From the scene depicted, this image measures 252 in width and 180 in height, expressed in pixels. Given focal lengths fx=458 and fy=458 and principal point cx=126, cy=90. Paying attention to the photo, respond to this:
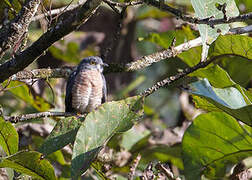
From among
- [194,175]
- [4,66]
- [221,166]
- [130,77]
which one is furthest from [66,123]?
[130,77]

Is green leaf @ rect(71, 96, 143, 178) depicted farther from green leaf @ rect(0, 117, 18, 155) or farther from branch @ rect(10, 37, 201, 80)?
branch @ rect(10, 37, 201, 80)

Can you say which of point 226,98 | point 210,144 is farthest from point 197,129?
point 226,98

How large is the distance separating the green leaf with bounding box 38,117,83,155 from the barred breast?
236 centimetres

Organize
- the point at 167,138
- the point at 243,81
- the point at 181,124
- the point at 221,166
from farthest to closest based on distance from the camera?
the point at 181,124 → the point at 167,138 → the point at 243,81 → the point at 221,166

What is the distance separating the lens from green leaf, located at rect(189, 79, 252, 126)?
5.18 feet

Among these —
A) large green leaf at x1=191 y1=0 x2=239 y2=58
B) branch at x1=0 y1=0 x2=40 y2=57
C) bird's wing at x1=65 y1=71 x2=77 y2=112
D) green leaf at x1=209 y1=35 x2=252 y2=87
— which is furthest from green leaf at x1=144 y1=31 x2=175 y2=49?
branch at x1=0 y1=0 x2=40 y2=57

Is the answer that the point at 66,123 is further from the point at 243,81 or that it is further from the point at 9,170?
the point at 243,81

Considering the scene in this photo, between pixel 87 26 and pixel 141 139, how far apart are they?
2434 millimetres

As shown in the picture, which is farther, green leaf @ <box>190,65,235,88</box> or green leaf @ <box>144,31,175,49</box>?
green leaf @ <box>144,31,175,49</box>

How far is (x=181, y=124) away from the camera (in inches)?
127

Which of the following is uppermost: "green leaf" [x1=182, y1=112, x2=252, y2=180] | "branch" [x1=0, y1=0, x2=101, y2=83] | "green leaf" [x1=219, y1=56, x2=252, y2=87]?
"branch" [x1=0, y1=0, x2=101, y2=83]

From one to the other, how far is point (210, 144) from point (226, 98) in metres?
0.20

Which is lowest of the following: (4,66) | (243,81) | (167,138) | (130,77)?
(130,77)

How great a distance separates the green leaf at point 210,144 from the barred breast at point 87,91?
226 centimetres
